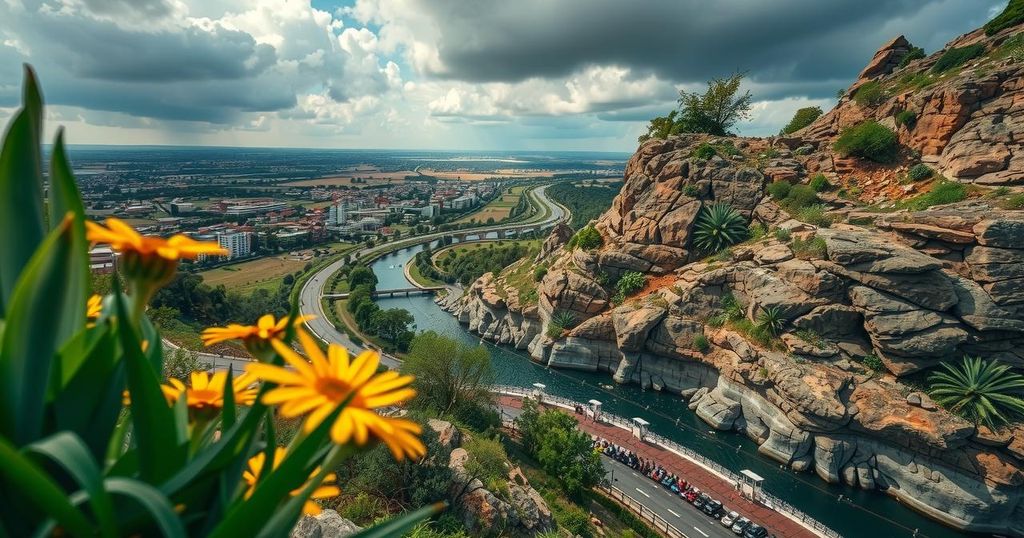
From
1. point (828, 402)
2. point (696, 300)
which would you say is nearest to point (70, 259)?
point (828, 402)

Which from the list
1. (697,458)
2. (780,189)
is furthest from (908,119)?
(697,458)

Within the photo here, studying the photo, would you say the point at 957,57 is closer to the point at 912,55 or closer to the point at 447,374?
the point at 912,55

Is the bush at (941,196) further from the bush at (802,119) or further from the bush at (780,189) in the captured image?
the bush at (802,119)

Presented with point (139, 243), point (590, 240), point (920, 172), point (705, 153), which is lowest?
point (590, 240)

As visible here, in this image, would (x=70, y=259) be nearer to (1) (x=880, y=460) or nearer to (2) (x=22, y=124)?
(2) (x=22, y=124)

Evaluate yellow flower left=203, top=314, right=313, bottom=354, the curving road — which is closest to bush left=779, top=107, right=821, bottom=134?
the curving road

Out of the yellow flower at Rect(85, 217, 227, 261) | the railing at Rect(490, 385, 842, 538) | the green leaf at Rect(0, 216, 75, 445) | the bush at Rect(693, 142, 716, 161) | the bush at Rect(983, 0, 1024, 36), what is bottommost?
the railing at Rect(490, 385, 842, 538)

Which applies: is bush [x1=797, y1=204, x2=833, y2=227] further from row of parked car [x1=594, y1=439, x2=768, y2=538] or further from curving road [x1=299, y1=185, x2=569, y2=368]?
curving road [x1=299, y1=185, x2=569, y2=368]

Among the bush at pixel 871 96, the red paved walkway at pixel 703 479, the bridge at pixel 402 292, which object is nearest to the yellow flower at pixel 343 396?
the red paved walkway at pixel 703 479
